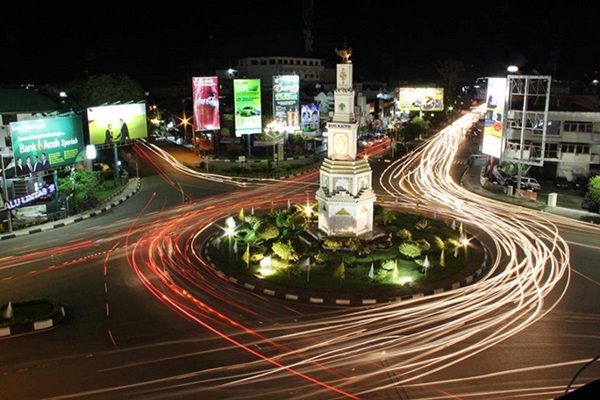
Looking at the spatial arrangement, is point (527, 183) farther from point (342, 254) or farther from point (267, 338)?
point (267, 338)

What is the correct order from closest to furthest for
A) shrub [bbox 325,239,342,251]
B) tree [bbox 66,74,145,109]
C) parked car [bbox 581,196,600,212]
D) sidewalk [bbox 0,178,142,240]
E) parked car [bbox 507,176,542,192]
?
shrub [bbox 325,239,342,251], sidewalk [bbox 0,178,142,240], parked car [bbox 581,196,600,212], parked car [bbox 507,176,542,192], tree [bbox 66,74,145,109]

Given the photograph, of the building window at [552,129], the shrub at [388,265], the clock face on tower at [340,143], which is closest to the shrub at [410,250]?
the shrub at [388,265]

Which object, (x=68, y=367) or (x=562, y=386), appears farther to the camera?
(x=68, y=367)

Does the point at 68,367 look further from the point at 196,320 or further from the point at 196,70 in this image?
the point at 196,70

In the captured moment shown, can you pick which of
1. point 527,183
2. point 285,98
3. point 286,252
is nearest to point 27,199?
point 286,252

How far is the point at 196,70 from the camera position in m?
88.2

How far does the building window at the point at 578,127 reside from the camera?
35.4m

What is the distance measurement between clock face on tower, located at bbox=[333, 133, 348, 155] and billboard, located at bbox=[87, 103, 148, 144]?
66.3ft

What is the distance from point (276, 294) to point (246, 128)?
29.5m

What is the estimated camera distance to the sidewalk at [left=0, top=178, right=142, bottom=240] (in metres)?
25.6

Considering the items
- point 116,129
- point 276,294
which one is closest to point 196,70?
point 116,129

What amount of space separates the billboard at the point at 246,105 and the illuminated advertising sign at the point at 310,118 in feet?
23.2

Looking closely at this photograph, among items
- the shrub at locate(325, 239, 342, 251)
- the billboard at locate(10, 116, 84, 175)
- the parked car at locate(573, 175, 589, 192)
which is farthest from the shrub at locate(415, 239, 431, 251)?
the billboard at locate(10, 116, 84, 175)

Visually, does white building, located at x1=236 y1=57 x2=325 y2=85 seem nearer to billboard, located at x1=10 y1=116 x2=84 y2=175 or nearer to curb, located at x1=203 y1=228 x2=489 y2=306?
billboard, located at x1=10 y1=116 x2=84 y2=175
